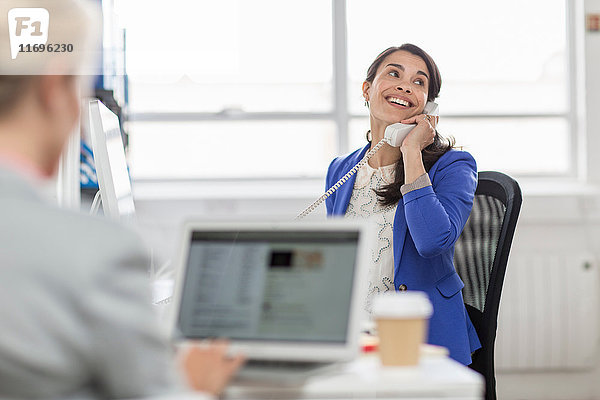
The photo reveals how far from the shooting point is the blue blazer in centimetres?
191

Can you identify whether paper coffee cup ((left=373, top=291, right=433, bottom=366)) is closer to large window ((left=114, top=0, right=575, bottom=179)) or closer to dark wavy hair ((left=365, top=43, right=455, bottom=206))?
dark wavy hair ((left=365, top=43, right=455, bottom=206))

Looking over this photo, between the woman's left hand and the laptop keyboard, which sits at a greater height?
the woman's left hand

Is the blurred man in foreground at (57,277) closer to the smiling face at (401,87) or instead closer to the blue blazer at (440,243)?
the blue blazer at (440,243)

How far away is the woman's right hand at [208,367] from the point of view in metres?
0.96

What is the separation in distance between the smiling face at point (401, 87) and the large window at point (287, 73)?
46.0 inches

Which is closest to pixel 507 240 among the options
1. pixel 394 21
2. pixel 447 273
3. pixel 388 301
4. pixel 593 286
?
pixel 447 273

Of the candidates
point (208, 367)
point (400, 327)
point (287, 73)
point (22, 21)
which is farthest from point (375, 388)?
point (287, 73)

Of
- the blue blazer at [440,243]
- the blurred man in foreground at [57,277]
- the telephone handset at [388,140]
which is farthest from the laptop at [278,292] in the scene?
the telephone handset at [388,140]

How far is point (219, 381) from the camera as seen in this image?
96 cm

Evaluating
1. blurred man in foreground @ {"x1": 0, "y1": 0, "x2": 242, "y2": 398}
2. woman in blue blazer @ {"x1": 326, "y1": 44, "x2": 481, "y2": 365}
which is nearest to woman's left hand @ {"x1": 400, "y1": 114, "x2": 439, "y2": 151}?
woman in blue blazer @ {"x1": 326, "y1": 44, "x2": 481, "y2": 365}

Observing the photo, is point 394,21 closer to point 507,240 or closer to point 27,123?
point 507,240

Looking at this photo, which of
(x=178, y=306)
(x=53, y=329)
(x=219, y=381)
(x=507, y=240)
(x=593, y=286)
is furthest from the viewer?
(x=593, y=286)

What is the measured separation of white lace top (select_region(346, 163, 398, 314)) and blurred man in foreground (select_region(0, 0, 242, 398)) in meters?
1.26

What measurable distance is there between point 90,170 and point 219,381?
5.86 ft
